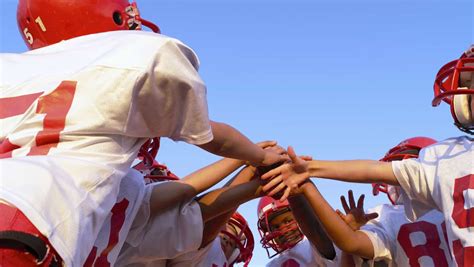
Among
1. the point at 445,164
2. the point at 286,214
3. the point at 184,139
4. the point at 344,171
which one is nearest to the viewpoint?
the point at 184,139

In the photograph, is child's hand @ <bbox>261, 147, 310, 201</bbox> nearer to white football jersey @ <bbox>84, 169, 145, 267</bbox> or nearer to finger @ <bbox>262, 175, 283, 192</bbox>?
finger @ <bbox>262, 175, 283, 192</bbox>

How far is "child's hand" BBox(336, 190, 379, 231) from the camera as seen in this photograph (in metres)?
3.78

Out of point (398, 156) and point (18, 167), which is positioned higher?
point (18, 167)

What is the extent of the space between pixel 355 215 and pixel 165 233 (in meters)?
1.32

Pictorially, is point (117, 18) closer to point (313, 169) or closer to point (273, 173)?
point (273, 173)

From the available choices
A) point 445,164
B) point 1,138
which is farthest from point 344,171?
point 1,138

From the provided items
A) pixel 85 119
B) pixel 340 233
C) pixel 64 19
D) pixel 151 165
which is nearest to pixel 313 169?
pixel 340 233

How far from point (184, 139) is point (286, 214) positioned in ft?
8.25

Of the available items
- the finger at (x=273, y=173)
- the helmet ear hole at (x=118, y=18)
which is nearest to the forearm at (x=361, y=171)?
the finger at (x=273, y=173)

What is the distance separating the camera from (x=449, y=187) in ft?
10.3

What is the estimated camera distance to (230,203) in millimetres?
3273

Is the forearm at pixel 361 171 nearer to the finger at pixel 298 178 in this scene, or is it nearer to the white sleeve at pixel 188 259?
the finger at pixel 298 178

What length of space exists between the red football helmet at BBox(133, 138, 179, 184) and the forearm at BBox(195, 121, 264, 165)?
54 centimetres

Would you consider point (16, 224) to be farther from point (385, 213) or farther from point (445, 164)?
point (385, 213)
